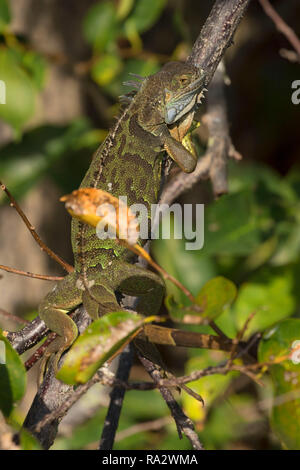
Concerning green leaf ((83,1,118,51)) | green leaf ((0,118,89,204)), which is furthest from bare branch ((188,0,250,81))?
green leaf ((0,118,89,204))

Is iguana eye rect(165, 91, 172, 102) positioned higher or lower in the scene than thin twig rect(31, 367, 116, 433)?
higher

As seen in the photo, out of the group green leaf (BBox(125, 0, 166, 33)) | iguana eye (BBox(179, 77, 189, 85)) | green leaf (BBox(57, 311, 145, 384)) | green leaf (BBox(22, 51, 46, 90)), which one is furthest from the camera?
green leaf (BBox(125, 0, 166, 33))

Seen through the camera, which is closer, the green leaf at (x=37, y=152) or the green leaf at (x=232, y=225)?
the green leaf at (x=232, y=225)

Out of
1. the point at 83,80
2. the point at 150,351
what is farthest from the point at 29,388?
the point at 150,351

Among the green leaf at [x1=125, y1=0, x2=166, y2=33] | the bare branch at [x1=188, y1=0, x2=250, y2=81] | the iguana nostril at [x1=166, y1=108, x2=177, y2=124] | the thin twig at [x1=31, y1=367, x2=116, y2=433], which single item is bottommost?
the thin twig at [x1=31, y1=367, x2=116, y2=433]

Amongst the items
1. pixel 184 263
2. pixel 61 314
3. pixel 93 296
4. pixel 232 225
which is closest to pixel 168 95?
pixel 232 225

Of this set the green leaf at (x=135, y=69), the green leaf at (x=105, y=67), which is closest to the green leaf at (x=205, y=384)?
the green leaf at (x=135, y=69)

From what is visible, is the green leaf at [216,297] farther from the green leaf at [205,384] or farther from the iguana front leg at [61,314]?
the green leaf at [205,384]

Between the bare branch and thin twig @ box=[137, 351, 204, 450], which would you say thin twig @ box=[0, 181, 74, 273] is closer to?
thin twig @ box=[137, 351, 204, 450]
